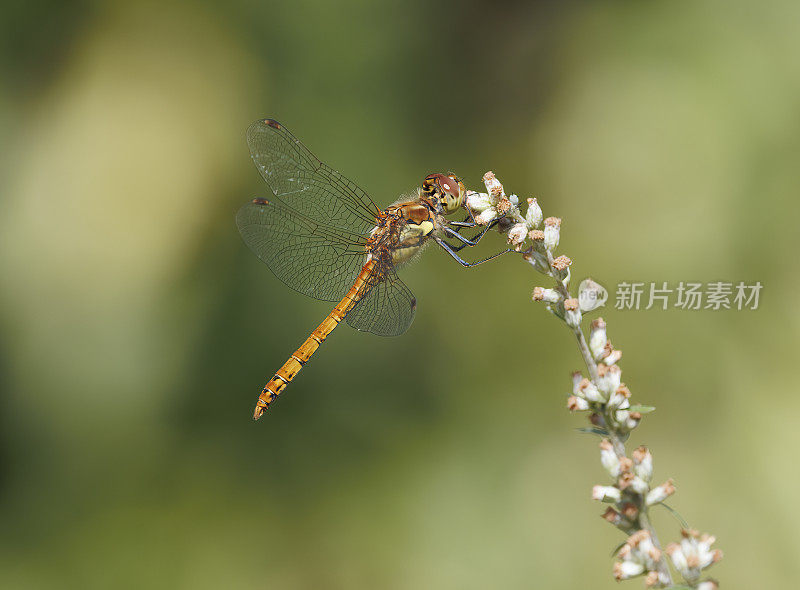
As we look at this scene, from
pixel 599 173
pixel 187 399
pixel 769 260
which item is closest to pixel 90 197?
pixel 187 399

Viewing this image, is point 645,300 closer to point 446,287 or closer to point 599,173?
point 599,173

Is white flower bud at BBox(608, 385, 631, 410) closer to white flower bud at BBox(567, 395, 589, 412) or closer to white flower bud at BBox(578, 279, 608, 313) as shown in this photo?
white flower bud at BBox(567, 395, 589, 412)

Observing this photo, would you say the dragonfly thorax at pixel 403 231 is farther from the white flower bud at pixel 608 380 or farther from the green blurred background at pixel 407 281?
the white flower bud at pixel 608 380

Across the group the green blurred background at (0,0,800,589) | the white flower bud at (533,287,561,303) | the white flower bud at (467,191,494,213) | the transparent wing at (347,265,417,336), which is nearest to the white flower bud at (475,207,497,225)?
the white flower bud at (467,191,494,213)

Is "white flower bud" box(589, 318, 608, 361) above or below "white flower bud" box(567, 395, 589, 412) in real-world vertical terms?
above

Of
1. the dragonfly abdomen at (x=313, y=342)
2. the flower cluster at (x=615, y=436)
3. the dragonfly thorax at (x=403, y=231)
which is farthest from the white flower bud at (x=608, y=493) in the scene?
the dragonfly abdomen at (x=313, y=342)

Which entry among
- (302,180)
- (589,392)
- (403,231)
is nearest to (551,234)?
(589,392)

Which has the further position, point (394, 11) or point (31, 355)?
point (394, 11)
